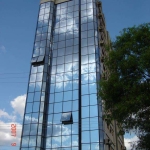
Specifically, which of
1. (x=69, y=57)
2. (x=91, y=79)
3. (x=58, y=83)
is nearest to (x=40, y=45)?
(x=69, y=57)

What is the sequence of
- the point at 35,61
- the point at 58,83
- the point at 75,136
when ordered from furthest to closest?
1. the point at 35,61
2. the point at 58,83
3. the point at 75,136

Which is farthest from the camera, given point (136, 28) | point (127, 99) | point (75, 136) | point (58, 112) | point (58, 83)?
point (58, 83)

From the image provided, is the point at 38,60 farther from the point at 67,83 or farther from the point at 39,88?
the point at 67,83

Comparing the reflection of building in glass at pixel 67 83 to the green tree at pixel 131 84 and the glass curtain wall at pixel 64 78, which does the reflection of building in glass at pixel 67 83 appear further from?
the green tree at pixel 131 84

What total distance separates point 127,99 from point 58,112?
16928 millimetres

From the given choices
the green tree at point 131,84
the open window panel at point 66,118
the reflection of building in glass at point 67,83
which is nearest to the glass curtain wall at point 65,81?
the reflection of building in glass at point 67,83

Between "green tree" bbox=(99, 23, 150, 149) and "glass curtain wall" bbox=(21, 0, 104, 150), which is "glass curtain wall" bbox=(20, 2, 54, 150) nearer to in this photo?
"glass curtain wall" bbox=(21, 0, 104, 150)

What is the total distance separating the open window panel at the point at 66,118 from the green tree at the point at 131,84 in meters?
12.6

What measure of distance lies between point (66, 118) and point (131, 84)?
50.7ft

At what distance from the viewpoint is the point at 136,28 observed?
17.0 metres

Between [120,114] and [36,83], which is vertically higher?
[36,83]

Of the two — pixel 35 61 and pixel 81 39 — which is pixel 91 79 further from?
pixel 35 61

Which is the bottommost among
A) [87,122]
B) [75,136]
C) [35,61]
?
[75,136]

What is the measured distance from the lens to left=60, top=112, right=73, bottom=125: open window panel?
28469 millimetres
